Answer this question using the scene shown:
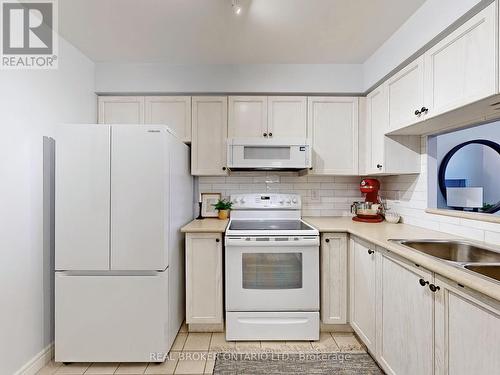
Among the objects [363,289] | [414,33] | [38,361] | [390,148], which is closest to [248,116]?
[390,148]

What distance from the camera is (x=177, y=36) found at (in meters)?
2.28

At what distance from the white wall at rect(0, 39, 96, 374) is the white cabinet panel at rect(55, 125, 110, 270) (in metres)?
0.18

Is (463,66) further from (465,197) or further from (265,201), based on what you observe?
(265,201)

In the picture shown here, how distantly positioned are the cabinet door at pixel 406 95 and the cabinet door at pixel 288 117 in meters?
0.80

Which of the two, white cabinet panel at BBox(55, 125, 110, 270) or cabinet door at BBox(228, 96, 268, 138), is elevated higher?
cabinet door at BBox(228, 96, 268, 138)

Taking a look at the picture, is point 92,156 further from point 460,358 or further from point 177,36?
point 460,358

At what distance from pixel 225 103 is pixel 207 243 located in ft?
4.59

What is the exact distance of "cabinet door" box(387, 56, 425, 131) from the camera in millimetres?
1941

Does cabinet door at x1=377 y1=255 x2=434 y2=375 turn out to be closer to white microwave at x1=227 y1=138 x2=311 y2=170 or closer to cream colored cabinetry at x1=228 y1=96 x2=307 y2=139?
white microwave at x1=227 y1=138 x2=311 y2=170

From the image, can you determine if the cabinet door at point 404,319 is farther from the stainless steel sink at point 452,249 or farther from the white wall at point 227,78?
the white wall at point 227,78

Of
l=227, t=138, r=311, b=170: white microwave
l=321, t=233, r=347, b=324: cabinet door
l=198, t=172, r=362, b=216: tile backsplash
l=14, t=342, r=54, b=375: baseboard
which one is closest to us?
l=14, t=342, r=54, b=375: baseboard

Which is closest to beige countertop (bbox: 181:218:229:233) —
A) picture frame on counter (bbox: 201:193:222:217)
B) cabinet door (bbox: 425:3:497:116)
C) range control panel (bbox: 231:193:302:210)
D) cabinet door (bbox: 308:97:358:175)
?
picture frame on counter (bbox: 201:193:222:217)

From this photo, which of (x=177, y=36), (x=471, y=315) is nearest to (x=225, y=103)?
(x=177, y=36)

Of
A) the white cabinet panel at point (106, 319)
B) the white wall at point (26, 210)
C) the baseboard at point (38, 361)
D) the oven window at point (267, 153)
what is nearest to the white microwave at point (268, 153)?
the oven window at point (267, 153)
